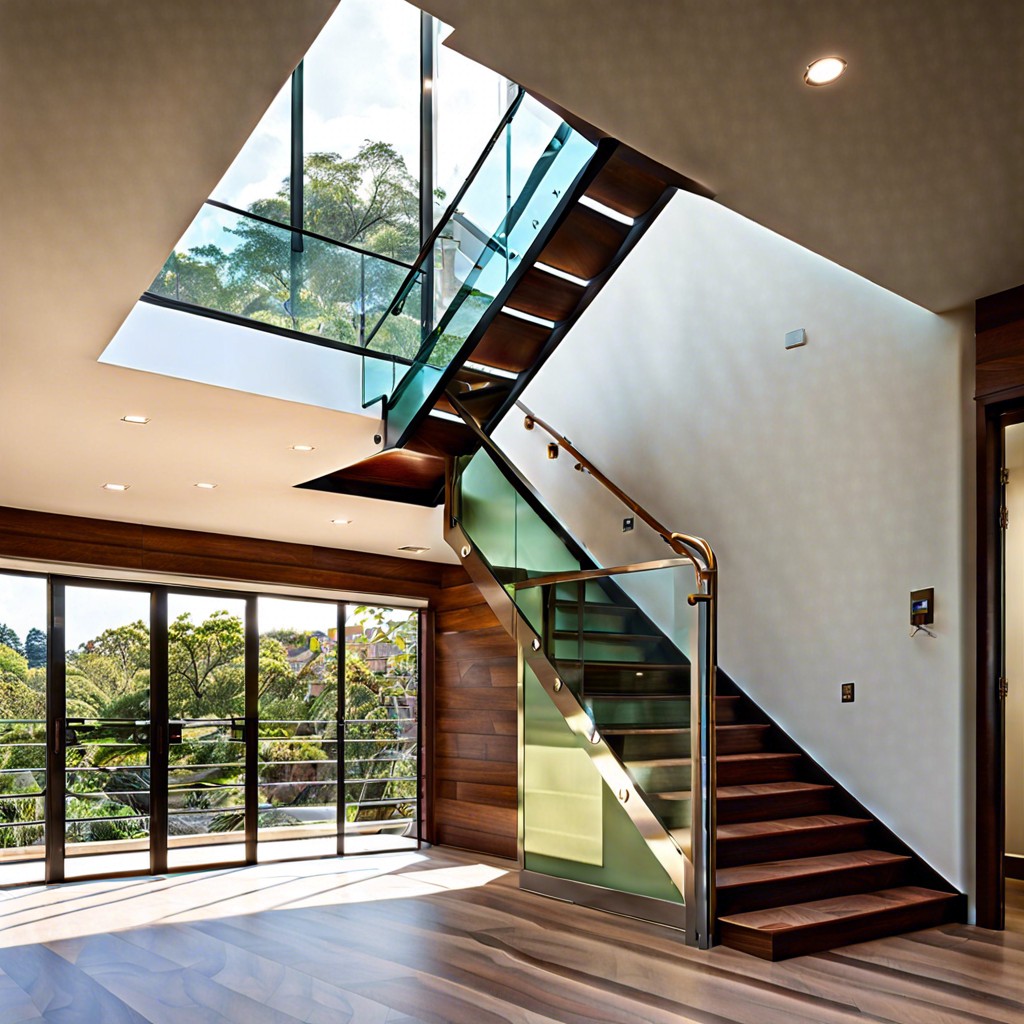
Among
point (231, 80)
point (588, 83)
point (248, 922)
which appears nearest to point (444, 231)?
point (588, 83)

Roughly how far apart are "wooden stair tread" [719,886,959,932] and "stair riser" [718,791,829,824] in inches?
23.9

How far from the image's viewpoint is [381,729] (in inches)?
361

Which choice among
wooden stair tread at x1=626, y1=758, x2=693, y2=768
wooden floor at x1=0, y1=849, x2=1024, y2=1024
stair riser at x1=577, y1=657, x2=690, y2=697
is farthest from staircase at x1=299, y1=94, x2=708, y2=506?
wooden floor at x1=0, y1=849, x2=1024, y2=1024

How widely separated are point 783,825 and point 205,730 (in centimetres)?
484

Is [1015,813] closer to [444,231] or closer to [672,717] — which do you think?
[672,717]

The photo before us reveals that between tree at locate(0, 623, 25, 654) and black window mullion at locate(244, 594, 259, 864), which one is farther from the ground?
tree at locate(0, 623, 25, 654)

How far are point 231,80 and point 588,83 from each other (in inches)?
43.2

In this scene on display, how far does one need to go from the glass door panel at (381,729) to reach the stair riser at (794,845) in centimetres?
451

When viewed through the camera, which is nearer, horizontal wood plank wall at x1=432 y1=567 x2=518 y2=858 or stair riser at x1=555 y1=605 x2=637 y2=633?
stair riser at x1=555 y1=605 x2=637 y2=633

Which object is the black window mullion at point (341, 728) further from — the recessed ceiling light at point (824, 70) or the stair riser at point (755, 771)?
the recessed ceiling light at point (824, 70)

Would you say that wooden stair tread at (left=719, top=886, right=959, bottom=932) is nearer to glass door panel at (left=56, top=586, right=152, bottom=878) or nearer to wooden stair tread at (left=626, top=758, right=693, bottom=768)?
wooden stair tread at (left=626, top=758, right=693, bottom=768)

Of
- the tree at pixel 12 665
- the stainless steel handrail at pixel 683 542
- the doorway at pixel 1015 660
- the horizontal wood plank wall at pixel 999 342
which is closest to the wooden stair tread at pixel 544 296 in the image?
the stainless steel handrail at pixel 683 542

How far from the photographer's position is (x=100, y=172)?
9.81 feet

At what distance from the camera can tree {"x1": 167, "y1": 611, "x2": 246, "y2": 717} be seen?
315 inches
